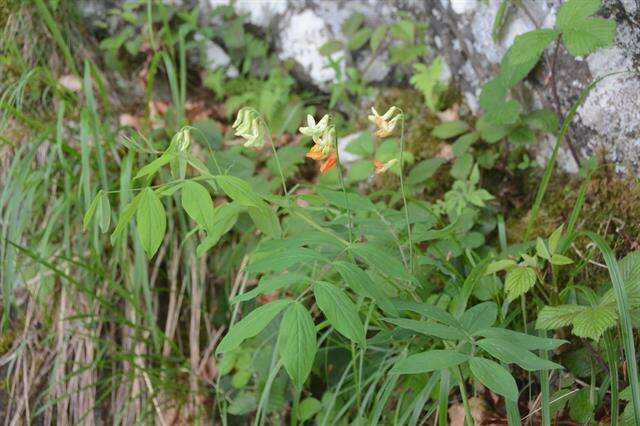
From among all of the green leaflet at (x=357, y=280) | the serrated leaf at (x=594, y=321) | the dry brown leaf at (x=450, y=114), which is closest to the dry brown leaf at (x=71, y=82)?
the dry brown leaf at (x=450, y=114)

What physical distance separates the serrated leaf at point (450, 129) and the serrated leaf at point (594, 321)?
39.3 inches

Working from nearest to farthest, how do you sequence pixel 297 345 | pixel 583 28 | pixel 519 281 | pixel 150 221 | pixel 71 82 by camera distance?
pixel 297 345 → pixel 150 221 → pixel 519 281 → pixel 583 28 → pixel 71 82

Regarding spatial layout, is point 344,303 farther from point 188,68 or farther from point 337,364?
point 188,68

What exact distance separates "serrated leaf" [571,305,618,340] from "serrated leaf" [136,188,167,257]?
88cm

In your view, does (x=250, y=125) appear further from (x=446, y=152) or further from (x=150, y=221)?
(x=446, y=152)

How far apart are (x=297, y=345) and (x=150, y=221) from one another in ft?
1.14

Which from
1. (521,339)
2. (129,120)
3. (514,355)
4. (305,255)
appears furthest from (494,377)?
(129,120)

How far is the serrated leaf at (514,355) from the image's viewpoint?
3.83 feet

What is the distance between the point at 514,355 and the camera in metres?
1.19

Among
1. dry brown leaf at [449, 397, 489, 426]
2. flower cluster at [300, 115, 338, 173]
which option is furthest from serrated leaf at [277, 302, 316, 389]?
dry brown leaf at [449, 397, 489, 426]

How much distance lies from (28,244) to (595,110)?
200 centimetres

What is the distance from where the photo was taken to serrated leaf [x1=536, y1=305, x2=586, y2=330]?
1.44 meters

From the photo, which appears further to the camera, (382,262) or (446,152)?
(446,152)

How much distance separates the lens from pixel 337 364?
2.03 m
